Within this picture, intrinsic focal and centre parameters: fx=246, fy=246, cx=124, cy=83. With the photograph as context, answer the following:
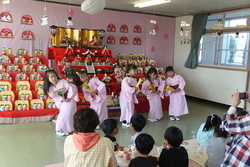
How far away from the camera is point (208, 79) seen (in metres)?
7.84

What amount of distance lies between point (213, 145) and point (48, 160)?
223 cm

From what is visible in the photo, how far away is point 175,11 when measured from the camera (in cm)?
809

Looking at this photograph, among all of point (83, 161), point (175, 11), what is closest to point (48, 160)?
point (83, 161)

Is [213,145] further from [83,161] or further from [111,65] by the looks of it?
[111,65]

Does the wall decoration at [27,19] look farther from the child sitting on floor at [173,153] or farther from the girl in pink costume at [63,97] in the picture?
the child sitting on floor at [173,153]

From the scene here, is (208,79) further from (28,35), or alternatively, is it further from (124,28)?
(28,35)

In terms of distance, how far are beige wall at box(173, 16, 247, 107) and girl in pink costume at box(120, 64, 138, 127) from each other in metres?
3.46

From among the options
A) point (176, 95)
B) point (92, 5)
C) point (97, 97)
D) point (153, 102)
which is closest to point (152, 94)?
point (153, 102)

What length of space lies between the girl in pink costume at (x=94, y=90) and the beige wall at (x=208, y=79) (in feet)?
13.4

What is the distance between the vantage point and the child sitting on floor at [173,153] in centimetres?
209

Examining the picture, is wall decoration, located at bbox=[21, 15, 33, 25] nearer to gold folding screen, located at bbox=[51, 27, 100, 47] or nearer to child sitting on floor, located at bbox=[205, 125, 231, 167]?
gold folding screen, located at bbox=[51, 27, 100, 47]

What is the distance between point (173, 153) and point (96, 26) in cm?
634

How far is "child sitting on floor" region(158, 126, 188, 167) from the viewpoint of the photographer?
6.87 ft

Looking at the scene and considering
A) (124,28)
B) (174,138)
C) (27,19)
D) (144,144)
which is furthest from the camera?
(124,28)
